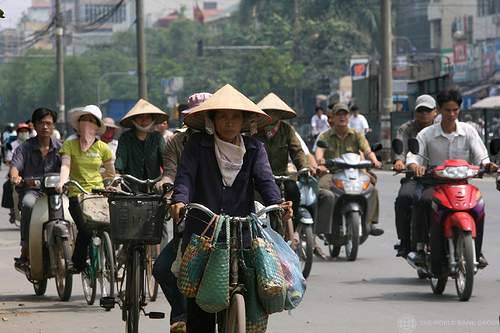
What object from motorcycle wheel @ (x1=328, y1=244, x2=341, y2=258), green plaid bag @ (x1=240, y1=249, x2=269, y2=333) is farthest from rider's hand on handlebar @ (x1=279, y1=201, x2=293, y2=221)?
motorcycle wheel @ (x1=328, y1=244, x2=341, y2=258)

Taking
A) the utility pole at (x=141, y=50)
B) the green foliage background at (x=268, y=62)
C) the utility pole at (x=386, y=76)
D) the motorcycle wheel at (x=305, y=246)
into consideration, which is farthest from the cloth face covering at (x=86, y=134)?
the green foliage background at (x=268, y=62)

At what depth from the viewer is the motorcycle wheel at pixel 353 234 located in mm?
9547

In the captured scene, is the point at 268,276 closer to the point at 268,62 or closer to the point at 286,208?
the point at 286,208

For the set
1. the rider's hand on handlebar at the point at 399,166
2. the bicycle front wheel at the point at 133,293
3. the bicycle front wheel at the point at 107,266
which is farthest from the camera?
the rider's hand on handlebar at the point at 399,166

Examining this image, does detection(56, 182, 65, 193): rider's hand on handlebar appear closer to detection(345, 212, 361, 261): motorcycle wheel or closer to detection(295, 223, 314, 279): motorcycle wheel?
detection(295, 223, 314, 279): motorcycle wheel

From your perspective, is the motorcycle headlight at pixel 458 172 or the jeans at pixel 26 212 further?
the jeans at pixel 26 212

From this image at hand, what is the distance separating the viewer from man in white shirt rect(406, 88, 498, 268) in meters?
7.51

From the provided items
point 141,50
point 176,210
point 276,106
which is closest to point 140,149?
point 276,106

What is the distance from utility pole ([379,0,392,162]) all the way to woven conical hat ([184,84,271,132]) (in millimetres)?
19615

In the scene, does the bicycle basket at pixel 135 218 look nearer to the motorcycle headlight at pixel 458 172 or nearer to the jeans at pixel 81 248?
the jeans at pixel 81 248

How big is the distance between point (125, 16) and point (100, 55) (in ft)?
209

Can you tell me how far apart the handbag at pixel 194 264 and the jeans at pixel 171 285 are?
0.80m

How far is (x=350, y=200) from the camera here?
32.1ft

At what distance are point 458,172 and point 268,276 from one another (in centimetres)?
334
